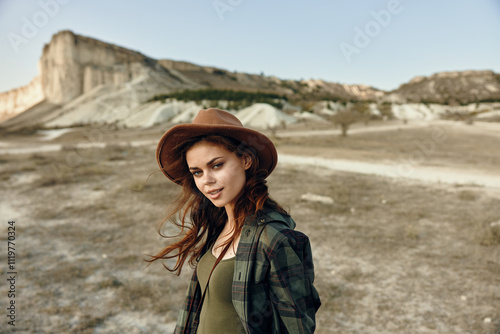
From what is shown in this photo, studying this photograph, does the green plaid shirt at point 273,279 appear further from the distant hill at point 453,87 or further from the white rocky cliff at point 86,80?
the distant hill at point 453,87

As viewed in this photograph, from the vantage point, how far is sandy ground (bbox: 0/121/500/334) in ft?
11.7

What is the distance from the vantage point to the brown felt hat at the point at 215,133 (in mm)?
1308

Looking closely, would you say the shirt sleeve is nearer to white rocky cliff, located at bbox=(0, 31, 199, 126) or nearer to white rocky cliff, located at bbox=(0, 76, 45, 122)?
white rocky cliff, located at bbox=(0, 31, 199, 126)

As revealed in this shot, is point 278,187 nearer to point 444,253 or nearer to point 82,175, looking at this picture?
point 444,253

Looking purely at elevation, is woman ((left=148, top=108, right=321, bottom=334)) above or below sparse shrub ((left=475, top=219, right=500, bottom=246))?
above

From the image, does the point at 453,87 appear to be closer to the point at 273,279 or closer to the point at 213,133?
the point at 213,133

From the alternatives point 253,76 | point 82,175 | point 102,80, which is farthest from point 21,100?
point 82,175

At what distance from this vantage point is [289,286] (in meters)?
1.14

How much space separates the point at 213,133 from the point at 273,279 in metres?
0.68

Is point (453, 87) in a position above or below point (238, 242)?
above

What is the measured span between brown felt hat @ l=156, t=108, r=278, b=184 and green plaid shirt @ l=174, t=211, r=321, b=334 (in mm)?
325

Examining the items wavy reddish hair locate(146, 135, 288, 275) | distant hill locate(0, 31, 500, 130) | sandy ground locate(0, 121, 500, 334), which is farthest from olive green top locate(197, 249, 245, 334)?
distant hill locate(0, 31, 500, 130)

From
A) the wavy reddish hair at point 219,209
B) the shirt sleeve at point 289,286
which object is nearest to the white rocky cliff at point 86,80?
the wavy reddish hair at point 219,209

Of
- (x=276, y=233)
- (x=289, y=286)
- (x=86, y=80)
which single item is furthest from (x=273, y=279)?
(x=86, y=80)
